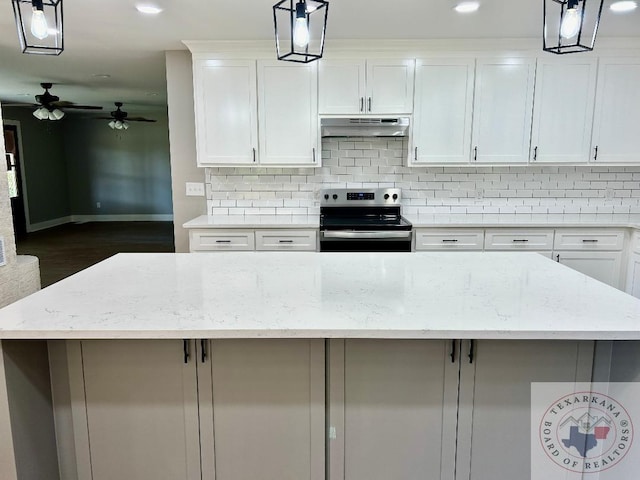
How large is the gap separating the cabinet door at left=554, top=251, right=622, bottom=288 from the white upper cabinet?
5.76 feet

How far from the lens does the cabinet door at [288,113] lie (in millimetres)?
3557

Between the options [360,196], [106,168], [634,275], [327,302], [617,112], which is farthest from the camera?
[106,168]

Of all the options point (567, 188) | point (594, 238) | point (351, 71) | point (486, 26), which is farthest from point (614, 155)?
point (351, 71)

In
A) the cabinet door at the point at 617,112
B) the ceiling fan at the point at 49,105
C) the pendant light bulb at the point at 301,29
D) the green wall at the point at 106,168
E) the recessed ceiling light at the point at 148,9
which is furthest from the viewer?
the green wall at the point at 106,168

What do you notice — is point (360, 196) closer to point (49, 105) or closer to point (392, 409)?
point (392, 409)

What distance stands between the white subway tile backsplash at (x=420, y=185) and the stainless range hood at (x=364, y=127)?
29 centimetres

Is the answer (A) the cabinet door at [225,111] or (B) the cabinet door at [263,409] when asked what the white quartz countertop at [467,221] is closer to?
(A) the cabinet door at [225,111]

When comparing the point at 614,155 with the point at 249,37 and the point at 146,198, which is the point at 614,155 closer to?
the point at 249,37

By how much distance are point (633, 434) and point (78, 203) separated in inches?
426

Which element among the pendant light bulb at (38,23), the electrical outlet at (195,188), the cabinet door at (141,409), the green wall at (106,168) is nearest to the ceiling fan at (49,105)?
the electrical outlet at (195,188)

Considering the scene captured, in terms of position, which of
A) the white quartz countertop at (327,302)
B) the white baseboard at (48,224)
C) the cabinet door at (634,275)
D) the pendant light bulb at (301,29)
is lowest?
the white baseboard at (48,224)

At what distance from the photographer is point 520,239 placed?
3408 mm

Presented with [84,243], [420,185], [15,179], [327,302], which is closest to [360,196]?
[420,185]

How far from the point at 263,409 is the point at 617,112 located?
12.3 feet
